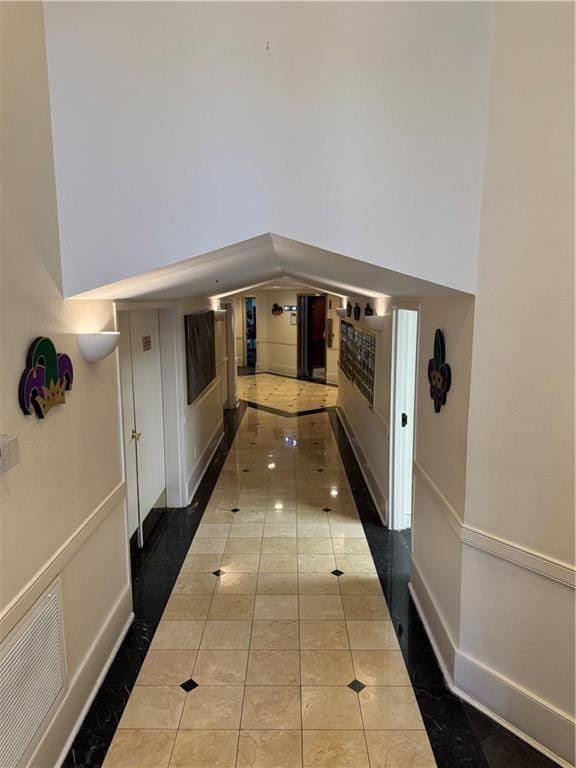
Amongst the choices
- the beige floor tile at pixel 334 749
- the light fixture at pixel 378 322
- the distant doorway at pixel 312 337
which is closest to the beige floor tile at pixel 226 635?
the beige floor tile at pixel 334 749

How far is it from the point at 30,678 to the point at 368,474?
4.59 metres

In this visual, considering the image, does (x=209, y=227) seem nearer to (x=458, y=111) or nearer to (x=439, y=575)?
(x=458, y=111)

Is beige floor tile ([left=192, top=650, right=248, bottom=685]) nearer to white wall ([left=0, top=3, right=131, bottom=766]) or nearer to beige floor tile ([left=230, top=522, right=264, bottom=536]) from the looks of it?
white wall ([left=0, top=3, right=131, bottom=766])

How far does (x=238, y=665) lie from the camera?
10.5 feet

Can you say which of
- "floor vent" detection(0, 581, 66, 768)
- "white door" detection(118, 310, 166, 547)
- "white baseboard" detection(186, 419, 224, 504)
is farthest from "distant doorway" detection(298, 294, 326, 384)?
"floor vent" detection(0, 581, 66, 768)

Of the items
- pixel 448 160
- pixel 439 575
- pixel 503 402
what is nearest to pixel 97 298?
pixel 448 160

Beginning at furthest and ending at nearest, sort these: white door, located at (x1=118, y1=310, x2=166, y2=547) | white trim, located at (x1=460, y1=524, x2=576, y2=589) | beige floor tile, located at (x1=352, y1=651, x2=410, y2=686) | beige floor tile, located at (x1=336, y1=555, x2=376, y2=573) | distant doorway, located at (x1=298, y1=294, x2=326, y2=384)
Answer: distant doorway, located at (x1=298, y1=294, x2=326, y2=384) < white door, located at (x1=118, y1=310, x2=166, y2=547) < beige floor tile, located at (x1=336, y1=555, x2=376, y2=573) < beige floor tile, located at (x1=352, y1=651, x2=410, y2=686) < white trim, located at (x1=460, y1=524, x2=576, y2=589)

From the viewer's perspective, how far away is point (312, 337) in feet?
47.0

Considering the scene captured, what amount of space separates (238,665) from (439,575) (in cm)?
141

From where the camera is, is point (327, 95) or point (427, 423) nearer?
point (327, 95)

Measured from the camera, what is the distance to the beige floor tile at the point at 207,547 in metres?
4.64

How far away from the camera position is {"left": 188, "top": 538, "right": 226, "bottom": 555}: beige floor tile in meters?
4.64

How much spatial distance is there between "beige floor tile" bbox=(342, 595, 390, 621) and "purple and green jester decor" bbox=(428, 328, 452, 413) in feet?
5.15

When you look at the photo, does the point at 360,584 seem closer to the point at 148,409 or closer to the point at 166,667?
the point at 166,667
